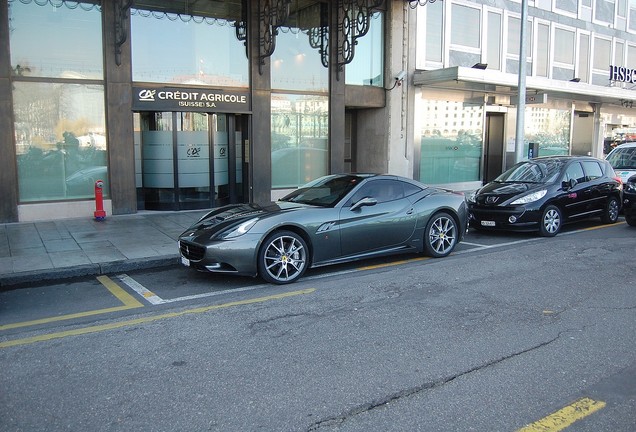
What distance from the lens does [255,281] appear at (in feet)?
24.4

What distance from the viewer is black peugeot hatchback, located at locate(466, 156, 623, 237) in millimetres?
10555

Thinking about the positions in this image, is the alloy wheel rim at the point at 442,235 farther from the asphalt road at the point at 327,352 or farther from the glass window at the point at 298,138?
the glass window at the point at 298,138

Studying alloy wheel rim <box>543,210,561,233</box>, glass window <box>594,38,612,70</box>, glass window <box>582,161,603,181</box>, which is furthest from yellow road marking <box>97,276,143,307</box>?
glass window <box>594,38,612,70</box>

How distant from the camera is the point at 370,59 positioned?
16.3 metres

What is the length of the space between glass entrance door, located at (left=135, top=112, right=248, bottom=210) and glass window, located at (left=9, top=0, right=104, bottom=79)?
172 cm

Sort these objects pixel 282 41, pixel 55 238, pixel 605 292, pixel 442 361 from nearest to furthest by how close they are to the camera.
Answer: pixel 442 361, pixel 605 292, pixel 55 238, pixel 282 41

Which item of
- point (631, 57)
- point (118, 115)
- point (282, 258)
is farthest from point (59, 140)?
point (631, 57)

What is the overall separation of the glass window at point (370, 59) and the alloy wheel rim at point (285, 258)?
959 cm

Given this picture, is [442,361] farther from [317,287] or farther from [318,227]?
[318,227]

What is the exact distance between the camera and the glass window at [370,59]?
16.0 metres

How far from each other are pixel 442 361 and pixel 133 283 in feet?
14.9

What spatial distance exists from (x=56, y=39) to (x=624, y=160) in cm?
1437

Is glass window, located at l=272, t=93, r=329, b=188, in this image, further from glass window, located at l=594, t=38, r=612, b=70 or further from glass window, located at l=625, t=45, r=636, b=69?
glass window, located at l=625, t=45, r=636, b=69

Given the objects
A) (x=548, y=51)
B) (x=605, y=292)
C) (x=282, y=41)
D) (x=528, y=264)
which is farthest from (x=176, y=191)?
(x=548, y=51)
